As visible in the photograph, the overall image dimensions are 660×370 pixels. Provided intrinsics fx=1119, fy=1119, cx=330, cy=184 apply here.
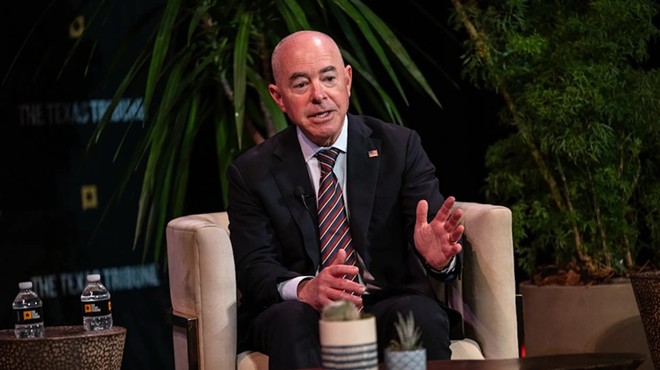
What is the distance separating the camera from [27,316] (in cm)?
353

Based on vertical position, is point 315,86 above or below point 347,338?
above

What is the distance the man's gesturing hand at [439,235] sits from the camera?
Result: 271 cm

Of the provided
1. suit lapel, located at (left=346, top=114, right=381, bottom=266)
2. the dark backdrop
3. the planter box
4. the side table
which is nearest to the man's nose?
suit lapel, located at (left=346, top=114, right=381, bottom=266)

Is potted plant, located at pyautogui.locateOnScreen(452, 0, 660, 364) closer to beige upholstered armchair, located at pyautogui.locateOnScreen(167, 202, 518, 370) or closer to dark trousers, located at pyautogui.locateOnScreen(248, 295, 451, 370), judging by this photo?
beige upholstered armchair, located at pyautogui.locateOnScreen(167, 202, 518, 370)

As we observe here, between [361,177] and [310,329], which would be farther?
[361,177]

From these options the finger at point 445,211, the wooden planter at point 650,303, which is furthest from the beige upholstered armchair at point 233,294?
the wooden planter at point 650,303

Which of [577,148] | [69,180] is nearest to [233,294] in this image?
[577,148]

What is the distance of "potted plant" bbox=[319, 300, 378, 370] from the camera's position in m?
1.98

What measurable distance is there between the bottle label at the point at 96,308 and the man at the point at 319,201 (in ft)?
2.32

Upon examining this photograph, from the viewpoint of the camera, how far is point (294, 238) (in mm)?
3088

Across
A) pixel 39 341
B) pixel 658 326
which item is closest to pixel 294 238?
pixel 39 341

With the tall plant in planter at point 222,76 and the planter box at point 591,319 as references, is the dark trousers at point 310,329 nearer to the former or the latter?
the tall plant in planter at point 222,76

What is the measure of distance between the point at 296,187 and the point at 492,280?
23.5 inches

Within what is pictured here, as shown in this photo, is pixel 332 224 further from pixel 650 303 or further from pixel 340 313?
pixel 650 303
